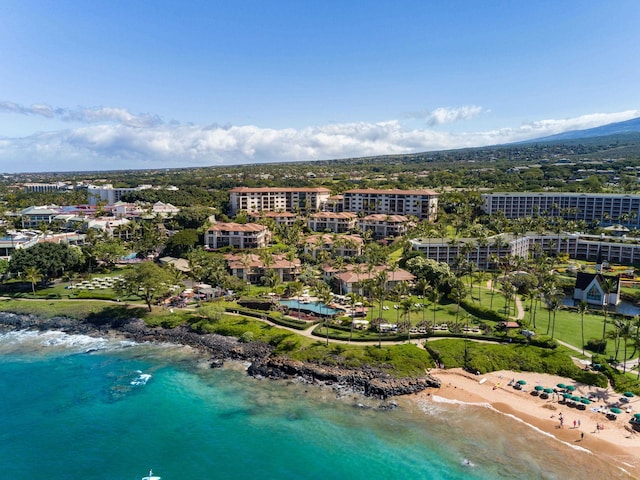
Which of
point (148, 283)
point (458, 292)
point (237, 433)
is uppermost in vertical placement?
point (148, 283)

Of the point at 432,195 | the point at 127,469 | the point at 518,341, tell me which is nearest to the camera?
the point at 127,469

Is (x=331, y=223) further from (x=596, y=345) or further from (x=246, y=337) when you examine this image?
(x=596, y=345)

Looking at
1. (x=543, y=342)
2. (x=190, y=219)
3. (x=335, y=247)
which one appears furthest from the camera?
(x=190, y=219)

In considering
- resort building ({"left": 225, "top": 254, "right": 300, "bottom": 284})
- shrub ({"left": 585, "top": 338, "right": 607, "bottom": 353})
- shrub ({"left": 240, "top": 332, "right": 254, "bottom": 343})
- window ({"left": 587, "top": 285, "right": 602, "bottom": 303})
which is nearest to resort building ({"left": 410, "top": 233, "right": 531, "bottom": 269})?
window ({"left": 587, "top": 285, "right": 602, "bottom": 303})

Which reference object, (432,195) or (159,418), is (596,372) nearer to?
(159,418)

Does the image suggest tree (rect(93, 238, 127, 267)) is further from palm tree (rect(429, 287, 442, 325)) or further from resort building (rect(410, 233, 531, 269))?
palm tree (rect(429, 287, 442, 325))

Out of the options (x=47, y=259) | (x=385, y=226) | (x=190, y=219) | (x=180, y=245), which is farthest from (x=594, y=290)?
(x=47, y=259)

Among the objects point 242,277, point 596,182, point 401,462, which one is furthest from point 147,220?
point 596,182
